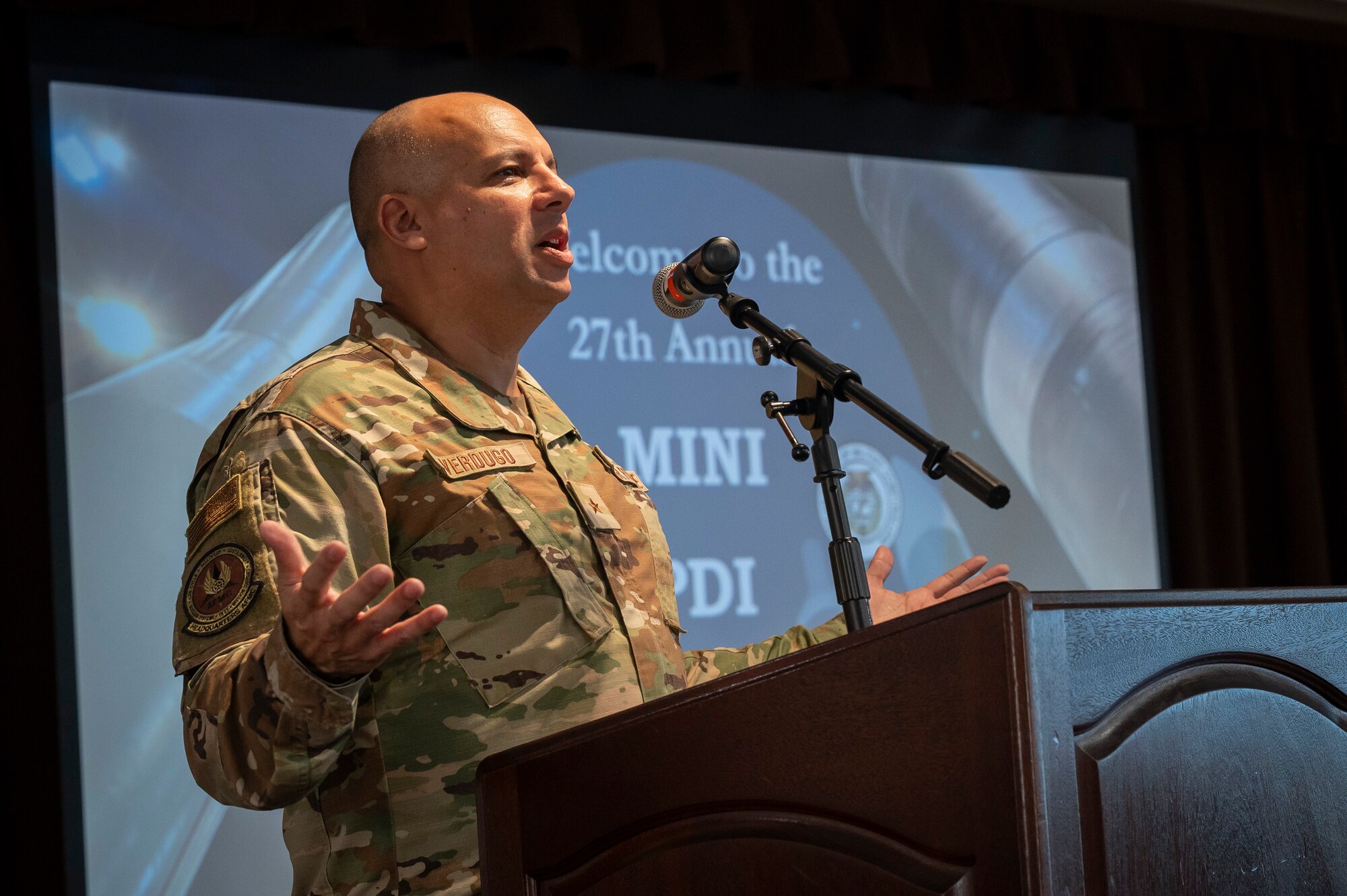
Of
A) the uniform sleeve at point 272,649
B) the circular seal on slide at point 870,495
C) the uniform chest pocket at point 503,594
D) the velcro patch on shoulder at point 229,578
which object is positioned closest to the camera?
the uniform sleeve at point 272,649

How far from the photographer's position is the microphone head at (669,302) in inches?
66.0

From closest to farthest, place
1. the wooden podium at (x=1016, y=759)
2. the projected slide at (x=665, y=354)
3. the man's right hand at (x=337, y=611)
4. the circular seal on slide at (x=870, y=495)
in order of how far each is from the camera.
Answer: the wooden podium at (x=1016, y=759) < the man's right hand at (x=337, y=611) < the projected slide at (x=665, y=354) < the circular seal on slide at (x=870, y=495)

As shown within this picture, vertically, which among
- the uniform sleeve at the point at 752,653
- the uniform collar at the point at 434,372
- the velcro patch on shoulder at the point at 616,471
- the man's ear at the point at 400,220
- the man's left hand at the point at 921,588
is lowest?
the uniform sleeve at the point at 752,653

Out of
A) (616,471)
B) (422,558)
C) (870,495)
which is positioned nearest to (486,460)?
(422,558)

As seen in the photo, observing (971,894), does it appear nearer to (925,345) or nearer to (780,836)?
(780,836)

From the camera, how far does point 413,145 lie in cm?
173

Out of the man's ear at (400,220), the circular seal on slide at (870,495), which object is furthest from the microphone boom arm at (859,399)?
the circular seal on slide at (870,495)

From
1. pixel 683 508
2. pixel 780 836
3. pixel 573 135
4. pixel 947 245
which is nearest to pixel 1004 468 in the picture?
pixel 947 245

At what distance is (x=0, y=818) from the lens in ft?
9.64

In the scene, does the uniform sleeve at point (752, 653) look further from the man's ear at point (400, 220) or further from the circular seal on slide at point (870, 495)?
the circular seal on slide at point (870, 495)

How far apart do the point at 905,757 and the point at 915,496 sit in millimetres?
2872

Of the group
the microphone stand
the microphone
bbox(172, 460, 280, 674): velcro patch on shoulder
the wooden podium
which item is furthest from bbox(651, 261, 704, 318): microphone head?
the wooden podium

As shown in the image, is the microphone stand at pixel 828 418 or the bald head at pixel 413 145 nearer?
the microphone stand at pixel 828 418

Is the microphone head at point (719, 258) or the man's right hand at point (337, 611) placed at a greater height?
the microphone head at point (719, 258)
